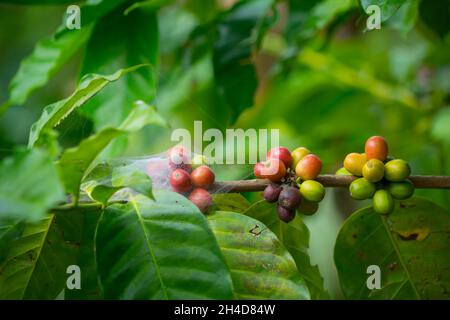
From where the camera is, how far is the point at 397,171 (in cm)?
80

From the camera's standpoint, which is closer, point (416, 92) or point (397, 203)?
point (397, 203)

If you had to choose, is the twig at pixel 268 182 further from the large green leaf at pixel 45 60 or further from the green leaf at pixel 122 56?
the large green leaf at pixel 45 60

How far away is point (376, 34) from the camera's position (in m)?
3.50

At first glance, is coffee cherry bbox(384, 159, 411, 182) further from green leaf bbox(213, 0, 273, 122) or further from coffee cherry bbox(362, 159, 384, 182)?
green leaf bbox(213, 0, 273, 122)

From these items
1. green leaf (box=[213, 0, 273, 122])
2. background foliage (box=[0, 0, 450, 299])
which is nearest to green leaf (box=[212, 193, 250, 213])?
background foliage (box=[0, 0, 450, 299])

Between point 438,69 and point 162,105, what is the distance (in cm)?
102

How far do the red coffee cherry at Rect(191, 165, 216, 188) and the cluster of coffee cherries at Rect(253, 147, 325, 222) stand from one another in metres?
0.07

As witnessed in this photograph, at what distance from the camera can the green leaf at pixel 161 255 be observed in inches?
28.0

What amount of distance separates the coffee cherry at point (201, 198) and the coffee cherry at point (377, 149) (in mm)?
224

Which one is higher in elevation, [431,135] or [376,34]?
[376,34]

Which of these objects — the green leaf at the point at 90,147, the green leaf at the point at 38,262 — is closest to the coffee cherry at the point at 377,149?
the green leaf at the point at 90,147

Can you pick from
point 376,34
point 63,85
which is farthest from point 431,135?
point 63,85

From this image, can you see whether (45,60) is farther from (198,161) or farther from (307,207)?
(307,207)
